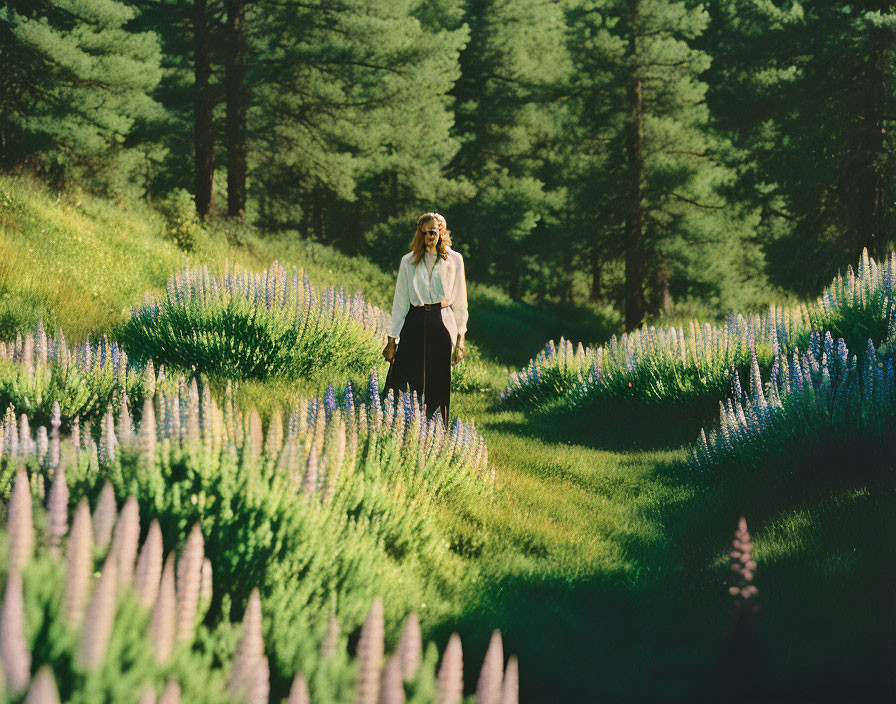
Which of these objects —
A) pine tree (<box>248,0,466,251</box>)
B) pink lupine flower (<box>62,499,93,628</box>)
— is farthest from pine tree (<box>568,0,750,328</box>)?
pink lupine flower (<box>62,499,93,628</box>)

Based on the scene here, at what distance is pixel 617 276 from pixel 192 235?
21.6 m

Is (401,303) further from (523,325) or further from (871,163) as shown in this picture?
(523,325)

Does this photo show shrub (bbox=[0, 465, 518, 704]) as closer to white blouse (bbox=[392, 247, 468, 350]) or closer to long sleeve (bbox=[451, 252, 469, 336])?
white blouse (bbox=[392, 247, 468, 350])

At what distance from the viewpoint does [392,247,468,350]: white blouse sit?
6.29 meters

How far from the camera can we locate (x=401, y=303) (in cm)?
643

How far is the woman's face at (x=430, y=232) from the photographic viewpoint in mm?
6086

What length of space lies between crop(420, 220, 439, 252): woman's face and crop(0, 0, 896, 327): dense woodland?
13930mm

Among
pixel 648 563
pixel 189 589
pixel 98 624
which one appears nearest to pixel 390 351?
pixel 648 563

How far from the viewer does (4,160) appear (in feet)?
63.4

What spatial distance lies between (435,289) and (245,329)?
9.32ft

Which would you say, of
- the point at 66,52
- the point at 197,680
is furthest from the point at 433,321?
the point at 66,52

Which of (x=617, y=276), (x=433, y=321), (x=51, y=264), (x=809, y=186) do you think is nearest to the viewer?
(x=433, y=321)

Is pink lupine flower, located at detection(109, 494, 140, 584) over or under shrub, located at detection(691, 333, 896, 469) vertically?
over

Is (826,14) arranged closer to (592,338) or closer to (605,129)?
(605,129)
